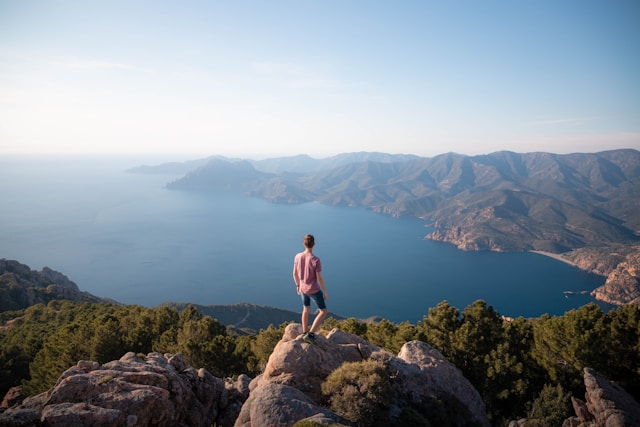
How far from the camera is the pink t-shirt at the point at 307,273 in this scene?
10.5 m

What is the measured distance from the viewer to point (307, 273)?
10547 mm

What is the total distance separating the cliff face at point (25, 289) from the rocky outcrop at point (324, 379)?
74.3 m

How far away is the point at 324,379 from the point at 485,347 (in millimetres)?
15726

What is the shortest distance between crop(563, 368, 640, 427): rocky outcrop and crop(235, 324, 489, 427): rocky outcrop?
462 cm

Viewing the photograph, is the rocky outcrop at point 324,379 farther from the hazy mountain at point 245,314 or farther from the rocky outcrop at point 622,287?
the rocky outcrop at point 622,287

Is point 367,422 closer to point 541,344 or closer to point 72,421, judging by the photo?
point 72,421

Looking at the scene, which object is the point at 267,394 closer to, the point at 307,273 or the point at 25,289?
the point at 307,273

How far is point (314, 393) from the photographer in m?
11.3

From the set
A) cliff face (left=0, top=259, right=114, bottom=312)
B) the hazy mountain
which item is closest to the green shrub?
cliff face (left=0, top=259, right=114, bottom=312)

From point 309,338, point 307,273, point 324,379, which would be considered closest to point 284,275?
point 309,338

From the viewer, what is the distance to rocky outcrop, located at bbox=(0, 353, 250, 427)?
10250 millimetres

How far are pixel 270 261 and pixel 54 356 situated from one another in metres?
148

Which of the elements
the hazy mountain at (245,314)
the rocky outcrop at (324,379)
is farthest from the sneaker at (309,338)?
the hazy mountain at (245,314)

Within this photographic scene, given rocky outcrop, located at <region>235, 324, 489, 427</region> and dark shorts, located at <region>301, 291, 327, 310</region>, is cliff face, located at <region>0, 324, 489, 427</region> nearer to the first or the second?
rocky outcrop, located at <region>235, 324, 489, 427</region>
